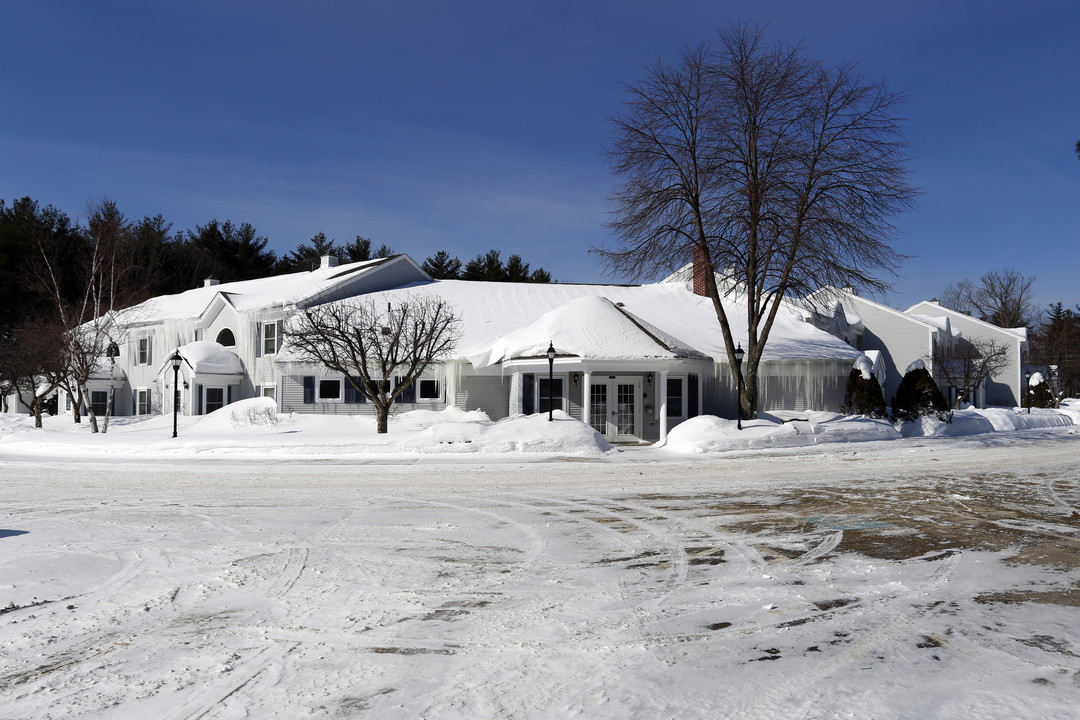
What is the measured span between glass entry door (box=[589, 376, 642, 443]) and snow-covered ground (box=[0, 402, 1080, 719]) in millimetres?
11466

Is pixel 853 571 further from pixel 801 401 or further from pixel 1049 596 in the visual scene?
pixel 801 401

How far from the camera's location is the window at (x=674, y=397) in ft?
88.2

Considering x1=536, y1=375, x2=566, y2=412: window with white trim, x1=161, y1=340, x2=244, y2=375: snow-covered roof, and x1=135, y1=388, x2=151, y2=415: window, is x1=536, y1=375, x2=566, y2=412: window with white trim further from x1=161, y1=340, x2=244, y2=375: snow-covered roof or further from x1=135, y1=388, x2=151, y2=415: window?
x1=135, y1=388, x2=151, y2=415: window

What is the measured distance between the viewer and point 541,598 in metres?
6.14

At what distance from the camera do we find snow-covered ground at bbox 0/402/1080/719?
4.23 meters

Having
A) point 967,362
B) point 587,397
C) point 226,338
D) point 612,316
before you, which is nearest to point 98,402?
point 226,338

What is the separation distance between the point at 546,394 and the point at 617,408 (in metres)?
→ 2.41

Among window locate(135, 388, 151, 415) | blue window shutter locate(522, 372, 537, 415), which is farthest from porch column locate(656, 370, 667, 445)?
window locate(135, 388, 151, 415)

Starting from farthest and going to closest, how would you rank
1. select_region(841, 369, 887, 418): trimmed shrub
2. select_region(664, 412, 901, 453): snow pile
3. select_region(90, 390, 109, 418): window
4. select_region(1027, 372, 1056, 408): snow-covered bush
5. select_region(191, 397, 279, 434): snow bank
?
select_region(1027, 372, 1056, 408): snow-covered bush < select_region(90, 390, 109, 418): window < select_region(841, 369, 887, 418): trimmed shrub < select_region(191, 397, 279, 434): snow bank < select_region(664, 412, 901, 453): snow pile

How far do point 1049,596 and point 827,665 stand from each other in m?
2.68

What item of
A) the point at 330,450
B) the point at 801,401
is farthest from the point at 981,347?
the point at 330,450

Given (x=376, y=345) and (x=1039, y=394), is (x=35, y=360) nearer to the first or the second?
(x=376, y=345)

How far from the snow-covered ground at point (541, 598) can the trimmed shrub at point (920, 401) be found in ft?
45.3

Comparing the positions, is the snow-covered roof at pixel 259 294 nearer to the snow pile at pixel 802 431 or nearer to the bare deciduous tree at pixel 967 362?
the snow pile at pixel 802 431
